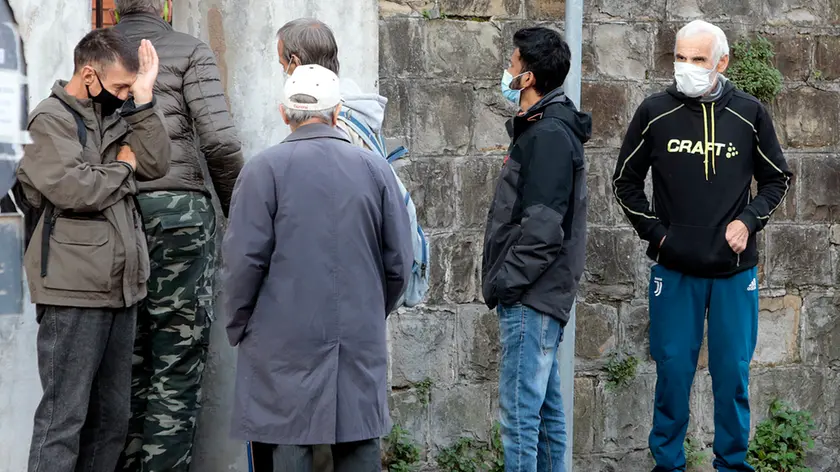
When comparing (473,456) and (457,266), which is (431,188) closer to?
(457,266)

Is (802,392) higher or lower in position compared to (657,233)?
lower

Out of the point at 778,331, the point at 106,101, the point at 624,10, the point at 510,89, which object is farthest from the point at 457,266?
the point at 106,101

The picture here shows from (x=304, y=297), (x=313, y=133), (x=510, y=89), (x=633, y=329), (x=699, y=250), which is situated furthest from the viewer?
(x=633, y=329)

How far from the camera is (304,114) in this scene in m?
4.10

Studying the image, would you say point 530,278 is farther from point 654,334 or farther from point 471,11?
point 471,11

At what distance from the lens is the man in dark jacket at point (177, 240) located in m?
4.97

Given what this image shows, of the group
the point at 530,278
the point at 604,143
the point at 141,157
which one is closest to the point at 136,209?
the point at 141,157

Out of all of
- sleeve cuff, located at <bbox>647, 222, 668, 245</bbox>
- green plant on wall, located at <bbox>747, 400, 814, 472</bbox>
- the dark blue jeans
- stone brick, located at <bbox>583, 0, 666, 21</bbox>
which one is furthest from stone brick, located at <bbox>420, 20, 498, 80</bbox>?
green plant on wall, located at <bbox>747, 400, 814, 472</bbox>

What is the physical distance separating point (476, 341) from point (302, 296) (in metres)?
2.13

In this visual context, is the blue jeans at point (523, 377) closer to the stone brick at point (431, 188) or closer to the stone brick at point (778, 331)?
the stone brick at point (431, 188)

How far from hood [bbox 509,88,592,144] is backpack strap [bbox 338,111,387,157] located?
589 millimetres

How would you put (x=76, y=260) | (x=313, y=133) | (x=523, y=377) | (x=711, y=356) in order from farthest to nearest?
(x=711, y=356) < (x=523, y=377) < (x=76, y=260) < (x=313, y=133)

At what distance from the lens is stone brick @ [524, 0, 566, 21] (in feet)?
19.5

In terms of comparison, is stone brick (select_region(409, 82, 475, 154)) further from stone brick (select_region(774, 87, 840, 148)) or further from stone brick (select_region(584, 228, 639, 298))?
stone brick (select_region(774, 87, 840, 148))
